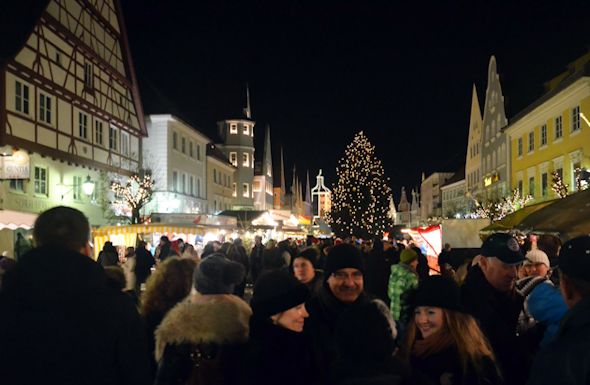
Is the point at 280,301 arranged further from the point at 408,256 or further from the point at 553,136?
the point at 553,136

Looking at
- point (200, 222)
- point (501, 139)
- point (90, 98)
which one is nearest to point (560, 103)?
point (501, 139)

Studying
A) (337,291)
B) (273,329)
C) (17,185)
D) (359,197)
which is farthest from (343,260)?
(359,197)

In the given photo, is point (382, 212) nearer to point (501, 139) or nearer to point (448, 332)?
point (501, 139)

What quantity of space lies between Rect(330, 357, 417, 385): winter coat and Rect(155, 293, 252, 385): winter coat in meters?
0.78

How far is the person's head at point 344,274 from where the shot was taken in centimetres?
545

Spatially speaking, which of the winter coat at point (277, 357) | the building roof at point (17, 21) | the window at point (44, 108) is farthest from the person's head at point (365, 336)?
the window at point (44, 108)

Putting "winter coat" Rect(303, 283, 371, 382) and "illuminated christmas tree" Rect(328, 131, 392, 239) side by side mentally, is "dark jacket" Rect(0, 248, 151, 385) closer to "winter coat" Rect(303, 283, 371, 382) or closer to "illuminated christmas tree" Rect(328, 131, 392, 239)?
"winter coat" Rect(303, 283, 371, 382)

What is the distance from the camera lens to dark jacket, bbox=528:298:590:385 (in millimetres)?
2482

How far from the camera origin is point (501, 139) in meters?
47.0

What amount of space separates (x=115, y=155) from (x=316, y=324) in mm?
31184

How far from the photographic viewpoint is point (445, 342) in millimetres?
3830

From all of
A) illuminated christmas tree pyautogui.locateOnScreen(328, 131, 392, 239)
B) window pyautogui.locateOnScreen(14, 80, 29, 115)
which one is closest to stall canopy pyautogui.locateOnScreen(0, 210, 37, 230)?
window pyautogui.locateOnScreen(14, 80, 29, 115)

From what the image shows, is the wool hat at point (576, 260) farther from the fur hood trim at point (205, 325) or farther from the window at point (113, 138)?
the window at point (113, 138)

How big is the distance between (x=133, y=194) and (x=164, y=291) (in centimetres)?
3065
